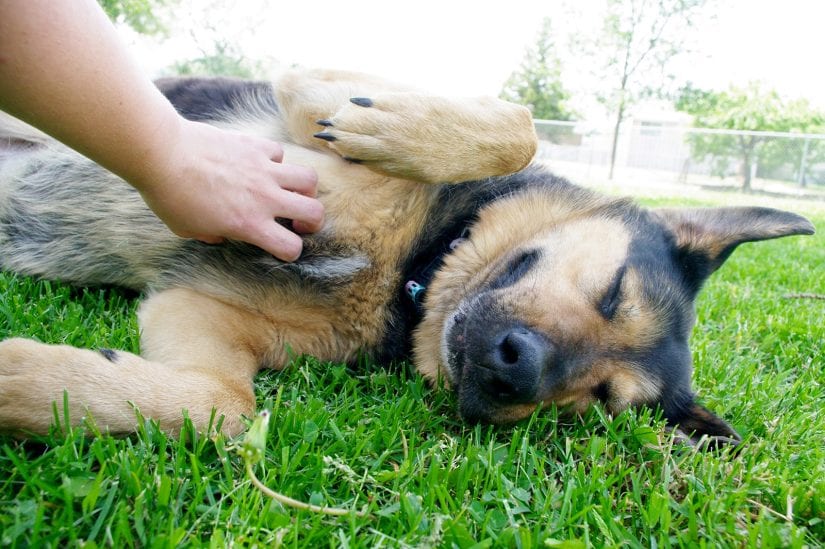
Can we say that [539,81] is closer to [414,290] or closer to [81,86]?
[414,290]

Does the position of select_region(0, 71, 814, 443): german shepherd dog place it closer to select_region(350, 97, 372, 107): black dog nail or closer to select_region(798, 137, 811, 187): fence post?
select_region(350, 97, 372, 107): black dog nail

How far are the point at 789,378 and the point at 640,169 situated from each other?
27.9 m

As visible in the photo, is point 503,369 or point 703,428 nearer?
point 503,369

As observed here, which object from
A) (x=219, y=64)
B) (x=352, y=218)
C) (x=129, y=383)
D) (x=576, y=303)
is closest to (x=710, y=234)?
(x=576, y=303)

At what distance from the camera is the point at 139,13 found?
63.7 ft

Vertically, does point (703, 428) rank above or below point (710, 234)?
below

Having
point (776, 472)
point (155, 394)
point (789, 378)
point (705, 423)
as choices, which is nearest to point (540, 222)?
point (705, 423)

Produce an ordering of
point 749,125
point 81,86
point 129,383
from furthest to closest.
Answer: point 749,125 < point 129,383 < point 81,86

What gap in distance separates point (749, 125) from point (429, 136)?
3972 cm

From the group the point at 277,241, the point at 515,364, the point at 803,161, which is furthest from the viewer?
the point at 803,161

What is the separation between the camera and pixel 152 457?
162 centimetres

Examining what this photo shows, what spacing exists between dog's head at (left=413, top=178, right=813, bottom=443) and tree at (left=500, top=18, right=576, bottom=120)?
51387 millimetres

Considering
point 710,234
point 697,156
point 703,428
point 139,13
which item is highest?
point 139,13

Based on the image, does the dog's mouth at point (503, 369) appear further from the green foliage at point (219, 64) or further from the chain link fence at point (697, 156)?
the chain link fence at point (697, 156)
